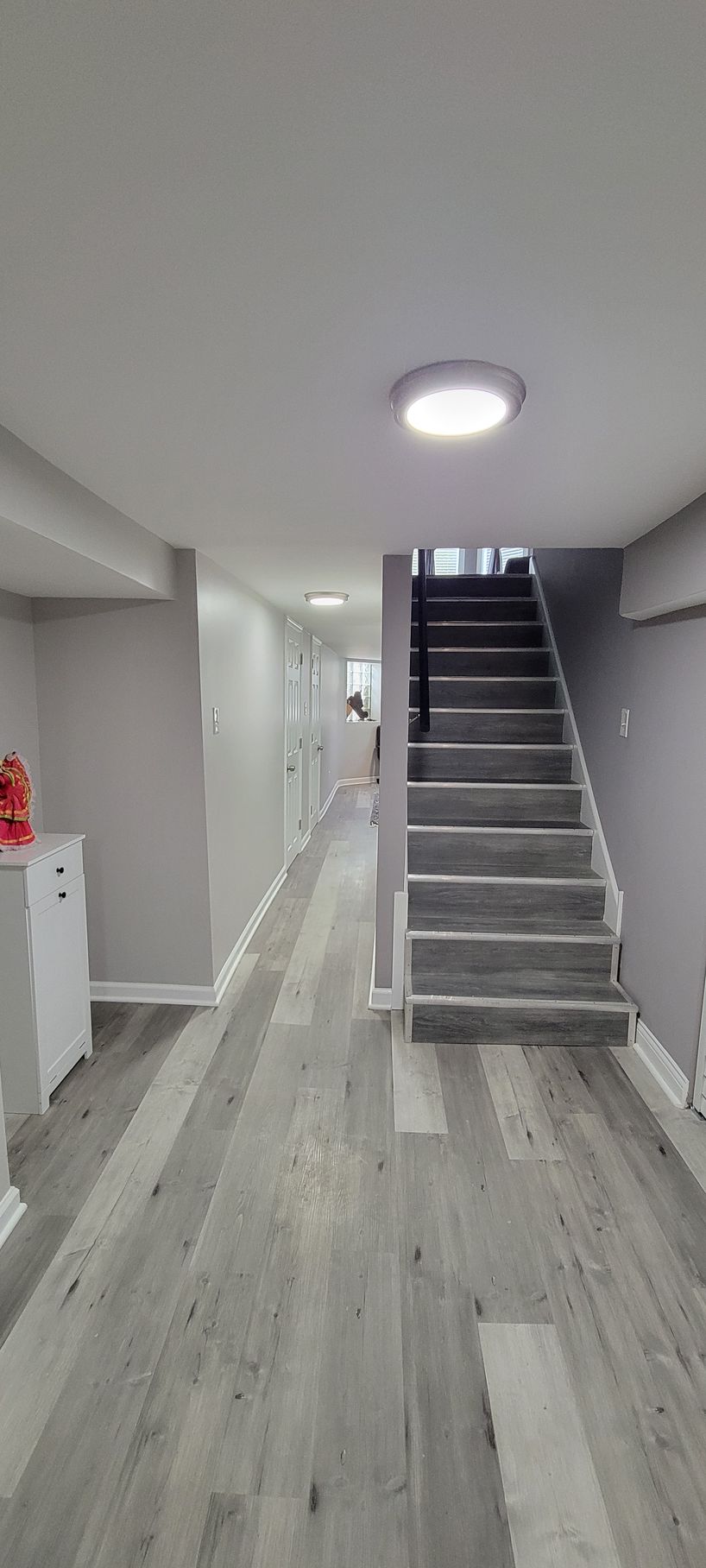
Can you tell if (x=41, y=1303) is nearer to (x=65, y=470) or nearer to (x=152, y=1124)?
(x=152, y=1124)

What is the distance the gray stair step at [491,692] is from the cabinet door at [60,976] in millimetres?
2446

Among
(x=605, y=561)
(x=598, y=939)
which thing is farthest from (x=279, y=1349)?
(x=605, y=561)

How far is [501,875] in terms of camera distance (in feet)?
10.5

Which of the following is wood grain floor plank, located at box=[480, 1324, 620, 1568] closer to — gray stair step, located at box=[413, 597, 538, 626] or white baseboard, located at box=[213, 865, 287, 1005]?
white baseboard, located at box=[213, 865, 287, 1005]

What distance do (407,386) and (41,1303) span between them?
231 centimetres

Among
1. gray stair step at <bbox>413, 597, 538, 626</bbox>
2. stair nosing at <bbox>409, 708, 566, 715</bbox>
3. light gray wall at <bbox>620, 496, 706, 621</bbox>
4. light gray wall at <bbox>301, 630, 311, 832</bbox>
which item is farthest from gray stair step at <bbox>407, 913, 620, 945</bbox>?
light gray wall at <bbox>301, 630, 311, 832</bbox>

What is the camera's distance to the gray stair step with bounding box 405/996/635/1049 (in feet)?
9.18

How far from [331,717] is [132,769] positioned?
5.47m

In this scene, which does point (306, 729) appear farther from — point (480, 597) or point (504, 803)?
point (504, 803)

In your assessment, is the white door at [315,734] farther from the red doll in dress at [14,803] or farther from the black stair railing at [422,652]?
the red doll in dress at [14,803]

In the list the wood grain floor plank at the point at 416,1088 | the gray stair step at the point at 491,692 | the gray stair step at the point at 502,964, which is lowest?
the wood grain floor plank at the point at 416,1088

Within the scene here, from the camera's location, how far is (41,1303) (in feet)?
5.27

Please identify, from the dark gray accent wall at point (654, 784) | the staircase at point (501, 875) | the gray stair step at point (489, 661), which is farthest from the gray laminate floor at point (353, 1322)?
the gray stair step at point (489, 661)

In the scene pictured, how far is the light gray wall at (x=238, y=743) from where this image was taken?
310 cm
